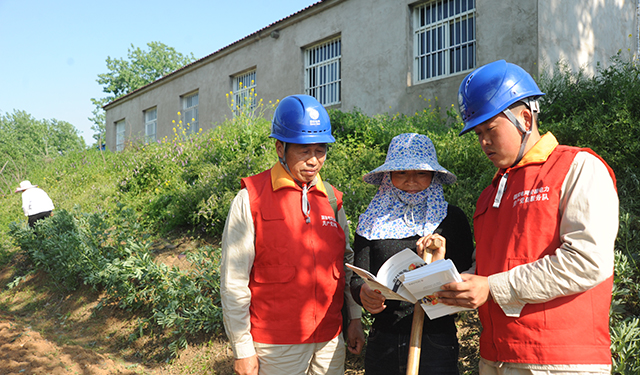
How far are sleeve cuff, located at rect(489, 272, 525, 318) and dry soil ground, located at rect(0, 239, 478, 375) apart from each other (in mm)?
1912

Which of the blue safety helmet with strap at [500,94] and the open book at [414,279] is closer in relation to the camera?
the open book at [414,279]

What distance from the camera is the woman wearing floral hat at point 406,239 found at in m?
2.20

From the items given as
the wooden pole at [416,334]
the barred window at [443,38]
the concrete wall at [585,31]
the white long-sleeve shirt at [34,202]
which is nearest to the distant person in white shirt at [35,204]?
the white long-sleeve shirt at [34,202]

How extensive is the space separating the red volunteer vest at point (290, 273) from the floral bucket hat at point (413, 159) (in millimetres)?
470

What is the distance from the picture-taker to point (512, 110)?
1.86 metres

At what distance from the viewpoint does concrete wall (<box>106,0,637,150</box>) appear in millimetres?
8633

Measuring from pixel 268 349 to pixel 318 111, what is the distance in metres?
1.29

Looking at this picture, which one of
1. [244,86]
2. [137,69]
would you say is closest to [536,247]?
[244,86]

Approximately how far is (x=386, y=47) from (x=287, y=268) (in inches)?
388

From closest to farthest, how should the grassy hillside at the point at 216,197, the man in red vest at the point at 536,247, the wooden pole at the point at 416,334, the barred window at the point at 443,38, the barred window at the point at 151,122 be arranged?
the man in red vest at the point at 536,247 < the wooden pole at the point at 416,334 < the grassy hillside at the point at 216,197 < the barred window at the point at 443,38 < the barred window at the point at 151,122

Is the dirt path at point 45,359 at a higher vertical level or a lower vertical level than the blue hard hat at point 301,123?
lower

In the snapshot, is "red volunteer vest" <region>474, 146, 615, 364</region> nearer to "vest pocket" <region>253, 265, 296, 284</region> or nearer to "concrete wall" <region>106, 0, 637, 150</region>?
"vest pocket" <region>253, 265, 296, 284</region>

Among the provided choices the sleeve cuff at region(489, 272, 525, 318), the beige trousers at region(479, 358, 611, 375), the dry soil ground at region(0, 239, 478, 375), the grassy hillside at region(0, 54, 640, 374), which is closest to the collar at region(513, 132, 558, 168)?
the sleeve cuff at region(489, 272, 525, 318)

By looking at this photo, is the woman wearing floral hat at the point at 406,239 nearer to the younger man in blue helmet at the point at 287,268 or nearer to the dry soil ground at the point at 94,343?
the younger man in blue helmet at the point at 287,268
